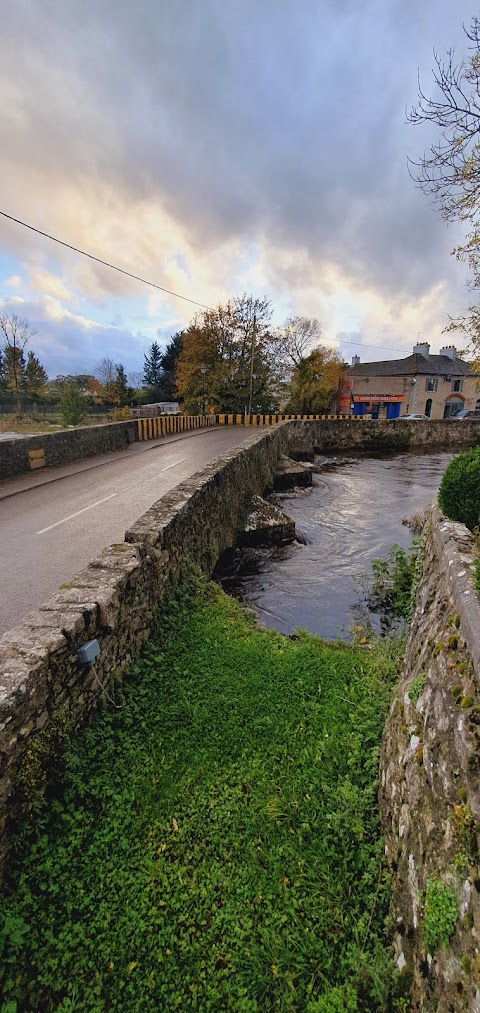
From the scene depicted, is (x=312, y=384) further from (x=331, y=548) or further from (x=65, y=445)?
(x=331, y=548)

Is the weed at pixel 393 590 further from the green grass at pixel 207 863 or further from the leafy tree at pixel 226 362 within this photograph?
the leafy tree at pixel 226 362

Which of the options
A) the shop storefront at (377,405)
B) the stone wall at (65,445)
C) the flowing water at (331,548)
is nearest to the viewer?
the flowing water at (331,548)

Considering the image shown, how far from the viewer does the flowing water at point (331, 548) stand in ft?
27.4

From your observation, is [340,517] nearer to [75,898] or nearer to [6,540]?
[6,540]

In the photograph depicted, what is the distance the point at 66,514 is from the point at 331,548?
6.71 m

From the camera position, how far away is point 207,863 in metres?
3.19

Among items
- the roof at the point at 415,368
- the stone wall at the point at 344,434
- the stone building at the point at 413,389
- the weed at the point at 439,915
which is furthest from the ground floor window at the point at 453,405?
the weed at the point at 439,915

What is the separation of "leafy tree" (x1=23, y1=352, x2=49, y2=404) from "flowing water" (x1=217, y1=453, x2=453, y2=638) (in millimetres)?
38901

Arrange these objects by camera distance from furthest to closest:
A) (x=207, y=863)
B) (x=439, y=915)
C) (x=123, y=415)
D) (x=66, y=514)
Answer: (x=123, y=415), (x=66, y=514), (x=207, y=863), (x=439, y=915)

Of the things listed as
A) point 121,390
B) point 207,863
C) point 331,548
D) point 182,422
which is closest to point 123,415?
point 182,422

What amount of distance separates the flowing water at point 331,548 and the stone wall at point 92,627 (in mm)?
1639

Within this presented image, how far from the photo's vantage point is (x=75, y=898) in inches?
112

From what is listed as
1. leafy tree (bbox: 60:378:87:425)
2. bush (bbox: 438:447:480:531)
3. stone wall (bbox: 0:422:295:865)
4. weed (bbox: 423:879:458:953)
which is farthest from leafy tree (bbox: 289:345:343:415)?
weed (bbox: 423:879:458:953)

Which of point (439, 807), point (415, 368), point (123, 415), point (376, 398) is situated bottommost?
point (439, 807)
